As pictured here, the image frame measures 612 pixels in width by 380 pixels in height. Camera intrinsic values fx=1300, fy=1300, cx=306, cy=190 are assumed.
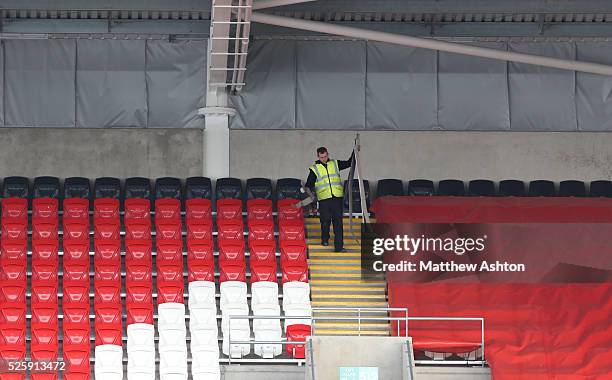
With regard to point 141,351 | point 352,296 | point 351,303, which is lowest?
point 141,351

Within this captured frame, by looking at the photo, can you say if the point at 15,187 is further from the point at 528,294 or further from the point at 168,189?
the point at 528,294

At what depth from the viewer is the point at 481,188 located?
21.7m

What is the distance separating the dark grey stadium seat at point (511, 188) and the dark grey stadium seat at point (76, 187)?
6.85 metres

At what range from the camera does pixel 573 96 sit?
2253 centimetres

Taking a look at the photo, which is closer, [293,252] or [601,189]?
[293,252]

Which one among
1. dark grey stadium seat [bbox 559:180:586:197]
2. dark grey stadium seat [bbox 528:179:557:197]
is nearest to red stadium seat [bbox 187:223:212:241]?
dark grey stadium seat [bbox 528:179:557:197]

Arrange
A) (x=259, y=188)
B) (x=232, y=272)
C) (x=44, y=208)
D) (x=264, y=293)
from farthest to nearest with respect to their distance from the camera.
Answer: (x=259, y=188) < (x=44, y=208) < (x=232, y=272) < (x=264, y=293)

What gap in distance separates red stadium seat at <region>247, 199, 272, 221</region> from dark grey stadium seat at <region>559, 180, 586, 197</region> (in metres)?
4.95

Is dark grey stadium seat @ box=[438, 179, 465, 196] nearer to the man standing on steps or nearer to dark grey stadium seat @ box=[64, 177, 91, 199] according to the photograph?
the man standing on steps

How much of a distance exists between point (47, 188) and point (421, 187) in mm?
6143

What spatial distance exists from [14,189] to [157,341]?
4.28m

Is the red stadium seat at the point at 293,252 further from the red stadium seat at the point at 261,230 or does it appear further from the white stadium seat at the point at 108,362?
the white stadium seat at the point at 108,362

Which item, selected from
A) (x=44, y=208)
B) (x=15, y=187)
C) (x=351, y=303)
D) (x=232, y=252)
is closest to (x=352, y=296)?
(x=351, y=303)

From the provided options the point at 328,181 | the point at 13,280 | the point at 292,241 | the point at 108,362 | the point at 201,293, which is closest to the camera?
the point at 108,362
